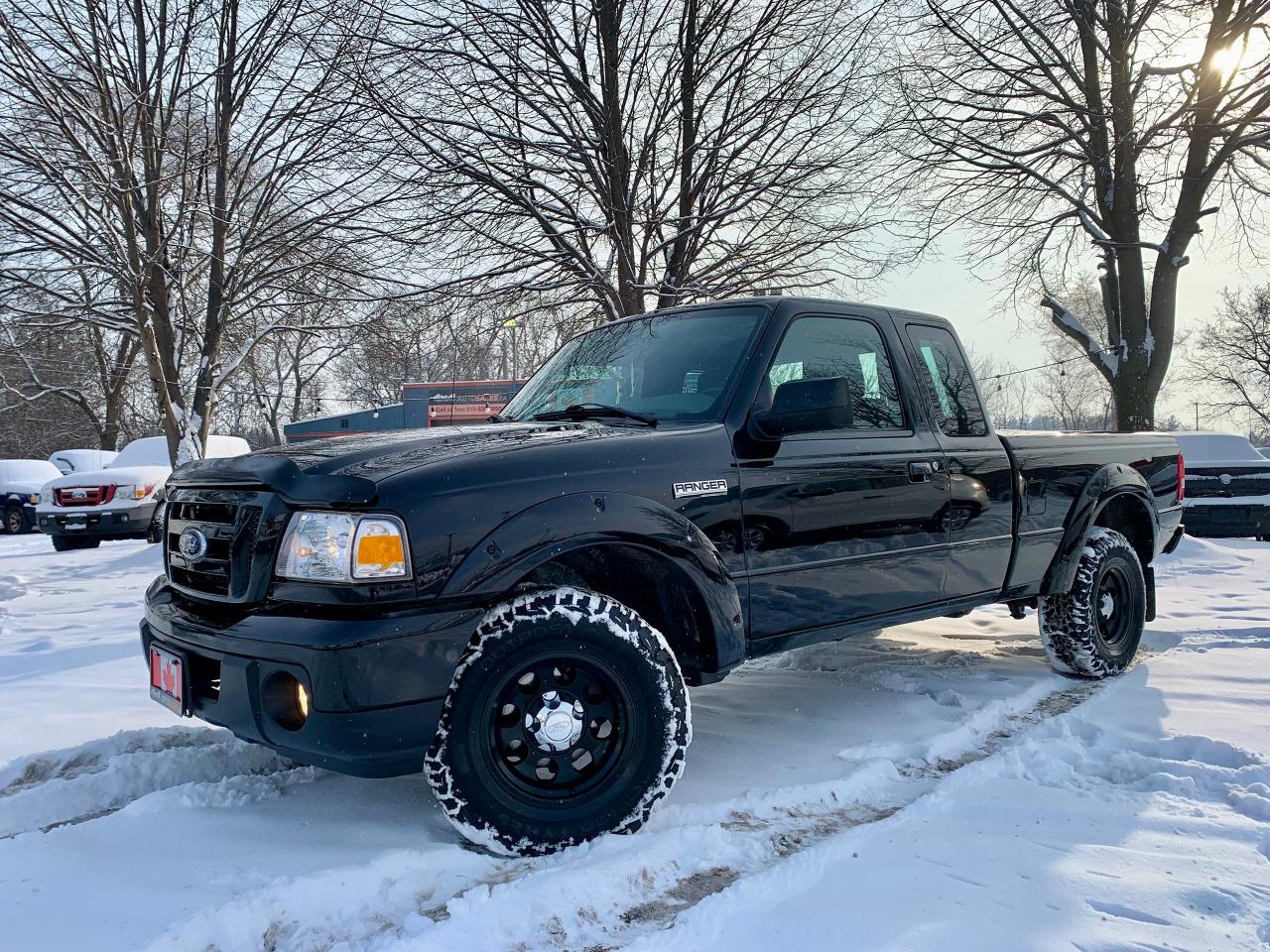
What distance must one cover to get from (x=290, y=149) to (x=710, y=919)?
→ 35.9 ft

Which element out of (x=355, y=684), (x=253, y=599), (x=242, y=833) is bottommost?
(x=242, y=833)

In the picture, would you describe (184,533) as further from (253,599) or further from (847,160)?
(847,160)

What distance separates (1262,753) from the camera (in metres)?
3.58

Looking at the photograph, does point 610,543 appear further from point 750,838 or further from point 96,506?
point 96,506

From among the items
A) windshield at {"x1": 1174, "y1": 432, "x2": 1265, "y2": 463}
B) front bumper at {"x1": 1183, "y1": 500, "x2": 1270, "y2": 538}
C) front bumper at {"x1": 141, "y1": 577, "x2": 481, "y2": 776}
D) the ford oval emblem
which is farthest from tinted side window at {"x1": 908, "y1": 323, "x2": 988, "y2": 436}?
windshield at {"x1": 1174, "y1": 432, "x2": 1265, "y2": 463}

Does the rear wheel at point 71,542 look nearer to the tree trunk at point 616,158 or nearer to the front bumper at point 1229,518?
the tree trunk at point 616,158

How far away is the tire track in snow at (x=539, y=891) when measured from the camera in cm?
223

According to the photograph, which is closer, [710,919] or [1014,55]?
[710,919]

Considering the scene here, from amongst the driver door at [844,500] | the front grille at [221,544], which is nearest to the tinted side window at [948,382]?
the driver door at [844,500]

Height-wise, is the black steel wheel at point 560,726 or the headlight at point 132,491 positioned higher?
the headlight at point 132,491

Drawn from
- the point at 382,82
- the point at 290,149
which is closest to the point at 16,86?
the point at 290,149

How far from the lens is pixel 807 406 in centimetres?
327

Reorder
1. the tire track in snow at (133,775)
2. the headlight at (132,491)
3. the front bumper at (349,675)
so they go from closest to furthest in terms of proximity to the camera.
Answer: the front bumper at (349,675), the tire track in snow at (133,775), the headlight at (132,491)

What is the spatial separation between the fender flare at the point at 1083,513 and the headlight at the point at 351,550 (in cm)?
358
